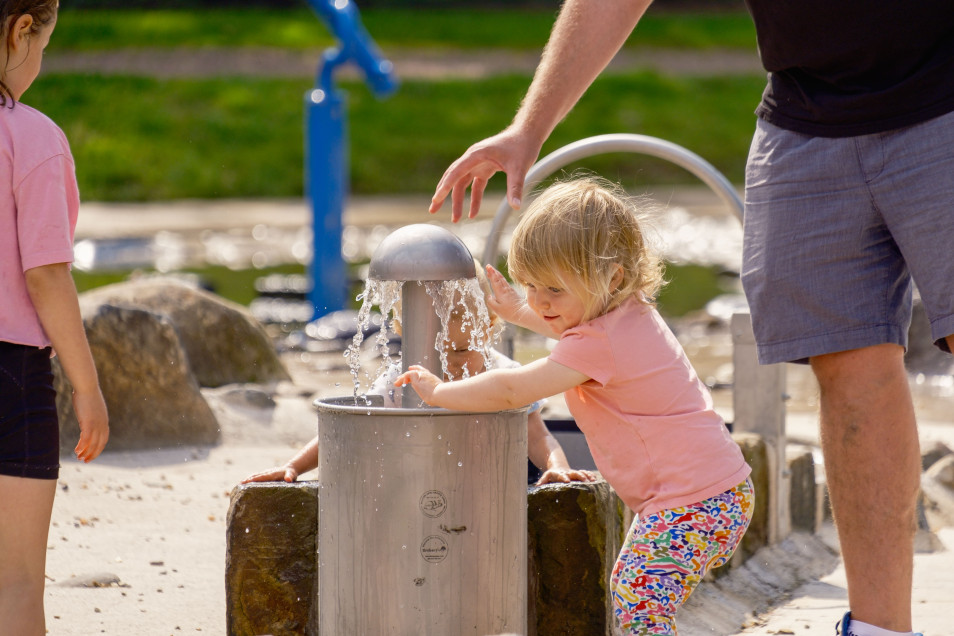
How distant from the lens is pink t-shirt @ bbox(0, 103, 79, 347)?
7.18 ft

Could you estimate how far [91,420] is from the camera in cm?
225

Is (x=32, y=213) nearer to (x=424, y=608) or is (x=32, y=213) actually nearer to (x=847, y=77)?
(x=424, y=608)

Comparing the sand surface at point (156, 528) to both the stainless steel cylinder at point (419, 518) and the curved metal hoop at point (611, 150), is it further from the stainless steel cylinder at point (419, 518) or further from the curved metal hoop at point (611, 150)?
the curved metal hoop at point (611, 150)

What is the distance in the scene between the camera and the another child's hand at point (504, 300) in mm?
2447

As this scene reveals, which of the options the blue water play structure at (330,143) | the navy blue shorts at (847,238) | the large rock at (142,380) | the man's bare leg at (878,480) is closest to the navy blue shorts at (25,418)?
the navy blue shorts at (847,238)

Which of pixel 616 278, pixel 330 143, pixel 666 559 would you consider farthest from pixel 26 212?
pixel 330 143

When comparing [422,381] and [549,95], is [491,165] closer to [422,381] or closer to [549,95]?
[549,95]

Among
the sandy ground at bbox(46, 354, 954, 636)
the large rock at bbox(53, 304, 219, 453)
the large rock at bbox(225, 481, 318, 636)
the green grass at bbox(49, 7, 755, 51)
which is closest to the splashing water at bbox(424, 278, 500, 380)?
the large rock at bbox(225, 481, 318, 636)

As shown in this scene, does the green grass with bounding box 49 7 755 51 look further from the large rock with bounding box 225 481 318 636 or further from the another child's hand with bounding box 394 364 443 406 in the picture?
the another child's hand with bounding box 394 364 443 406

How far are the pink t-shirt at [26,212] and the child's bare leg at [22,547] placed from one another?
26 centimetres

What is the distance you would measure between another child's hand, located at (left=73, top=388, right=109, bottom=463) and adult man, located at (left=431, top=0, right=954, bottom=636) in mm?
721

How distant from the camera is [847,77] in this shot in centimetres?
237

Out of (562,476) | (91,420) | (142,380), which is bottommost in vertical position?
(562,476)

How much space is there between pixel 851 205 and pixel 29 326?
1.50m
